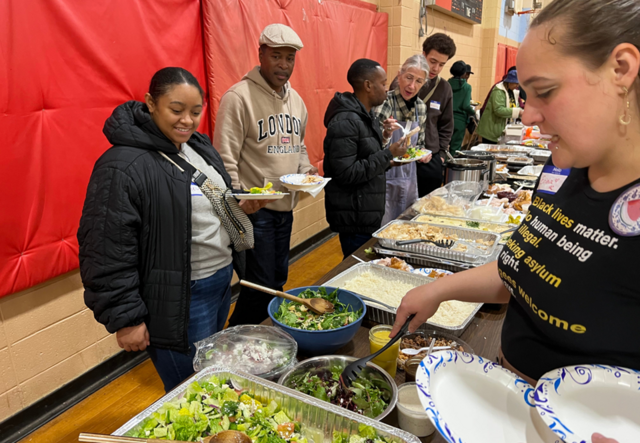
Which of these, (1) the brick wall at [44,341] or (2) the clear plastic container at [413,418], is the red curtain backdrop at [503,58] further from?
(2) the clear plastic container at [413,418]

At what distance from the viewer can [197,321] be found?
6.38 ft

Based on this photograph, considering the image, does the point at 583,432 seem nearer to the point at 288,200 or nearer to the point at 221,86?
the point at 288,200

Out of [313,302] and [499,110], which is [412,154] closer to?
[313,302]

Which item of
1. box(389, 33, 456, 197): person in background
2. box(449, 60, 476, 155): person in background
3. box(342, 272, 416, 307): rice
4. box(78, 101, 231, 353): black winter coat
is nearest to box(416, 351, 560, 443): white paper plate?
box(342, 272, 416, 307): rice

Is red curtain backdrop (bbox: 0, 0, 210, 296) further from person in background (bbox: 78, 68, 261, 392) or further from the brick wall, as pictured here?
person in background (bbox: 78, 68, 261, 392)

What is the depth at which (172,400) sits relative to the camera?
3.59 feet

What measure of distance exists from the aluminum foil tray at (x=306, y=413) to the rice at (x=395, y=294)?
574 millimetres

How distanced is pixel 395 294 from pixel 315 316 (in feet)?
1.37

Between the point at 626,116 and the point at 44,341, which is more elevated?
the point at 626,116

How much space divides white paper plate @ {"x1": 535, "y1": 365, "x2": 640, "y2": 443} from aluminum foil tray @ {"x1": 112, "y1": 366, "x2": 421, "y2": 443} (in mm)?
337

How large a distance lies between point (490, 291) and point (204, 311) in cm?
130

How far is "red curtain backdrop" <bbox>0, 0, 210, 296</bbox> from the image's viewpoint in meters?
2.04

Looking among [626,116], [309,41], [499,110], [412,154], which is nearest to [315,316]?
[626,116]

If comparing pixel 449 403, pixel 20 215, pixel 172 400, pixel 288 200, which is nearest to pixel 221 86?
pixel 288 200
